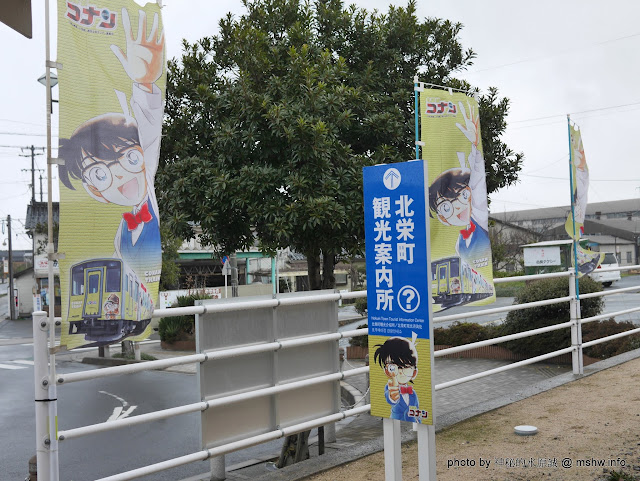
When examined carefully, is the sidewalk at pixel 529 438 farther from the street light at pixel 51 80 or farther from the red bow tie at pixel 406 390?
the street light at pixel 51 80

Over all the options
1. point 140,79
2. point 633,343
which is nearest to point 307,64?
point 140,79

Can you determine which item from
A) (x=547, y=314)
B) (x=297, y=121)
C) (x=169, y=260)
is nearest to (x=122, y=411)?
(x=297, y=121)

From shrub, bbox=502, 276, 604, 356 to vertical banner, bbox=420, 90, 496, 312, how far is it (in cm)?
616

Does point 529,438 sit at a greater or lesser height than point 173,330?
greater

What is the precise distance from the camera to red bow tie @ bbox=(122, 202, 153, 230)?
12.3 feet

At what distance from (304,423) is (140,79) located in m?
2.79

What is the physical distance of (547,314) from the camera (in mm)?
11953

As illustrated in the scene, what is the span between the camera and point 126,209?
3.74 meters

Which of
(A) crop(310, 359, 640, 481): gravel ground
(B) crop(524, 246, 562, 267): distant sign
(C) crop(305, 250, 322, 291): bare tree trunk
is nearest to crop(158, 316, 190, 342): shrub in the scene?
(C) crop(305, 250, 322, 291): bare tree trunk

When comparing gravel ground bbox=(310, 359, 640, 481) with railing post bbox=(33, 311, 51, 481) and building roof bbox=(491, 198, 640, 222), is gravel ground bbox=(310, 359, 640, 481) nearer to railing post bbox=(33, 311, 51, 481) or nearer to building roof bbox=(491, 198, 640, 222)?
railing post bbox=(33, 311, 51, 481)

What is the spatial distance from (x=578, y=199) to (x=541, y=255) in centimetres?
1679

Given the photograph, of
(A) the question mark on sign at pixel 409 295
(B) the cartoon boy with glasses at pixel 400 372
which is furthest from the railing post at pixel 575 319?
(A) the question mark on sign at pixel 409 295

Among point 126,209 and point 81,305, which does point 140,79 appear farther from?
point 81,305

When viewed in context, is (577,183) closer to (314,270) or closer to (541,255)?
(314,270)
